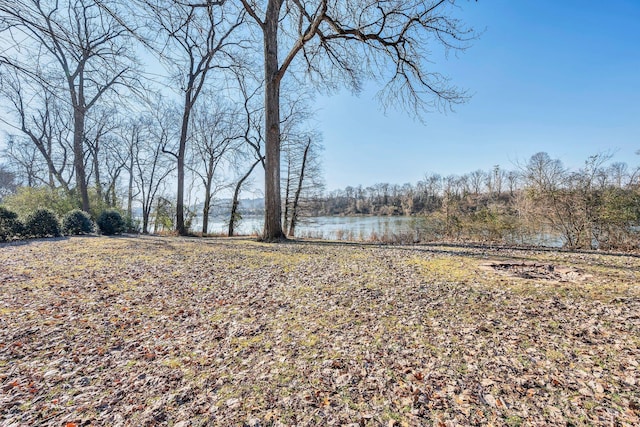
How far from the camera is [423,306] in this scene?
9.94 ft

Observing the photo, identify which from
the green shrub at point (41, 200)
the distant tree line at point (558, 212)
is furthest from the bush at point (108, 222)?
the distant tree line at point (558, 212)

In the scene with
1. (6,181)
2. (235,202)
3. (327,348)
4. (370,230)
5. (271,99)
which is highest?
(271,99)

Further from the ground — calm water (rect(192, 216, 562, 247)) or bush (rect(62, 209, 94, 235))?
bush (rect(62, 209, 94, 235))

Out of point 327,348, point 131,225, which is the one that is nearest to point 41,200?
point 131,225

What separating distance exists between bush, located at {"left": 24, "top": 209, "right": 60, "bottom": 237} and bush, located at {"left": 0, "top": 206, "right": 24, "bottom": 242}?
190 millimetres

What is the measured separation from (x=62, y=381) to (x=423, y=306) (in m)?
3.29

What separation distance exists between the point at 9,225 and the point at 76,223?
1988 millimetres

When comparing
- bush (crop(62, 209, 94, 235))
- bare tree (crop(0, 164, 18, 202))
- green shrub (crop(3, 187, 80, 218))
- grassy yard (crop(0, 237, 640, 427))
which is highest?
bare tree (crop(0, 164, 18, 202))

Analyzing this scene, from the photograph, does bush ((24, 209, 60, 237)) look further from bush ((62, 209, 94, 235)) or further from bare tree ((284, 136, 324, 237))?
bare tree ((284, 136, 324, 237))

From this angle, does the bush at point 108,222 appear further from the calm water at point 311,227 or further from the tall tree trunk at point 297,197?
the tall tree trunk at point 297,197

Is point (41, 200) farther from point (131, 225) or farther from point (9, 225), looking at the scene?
point (9, 225)

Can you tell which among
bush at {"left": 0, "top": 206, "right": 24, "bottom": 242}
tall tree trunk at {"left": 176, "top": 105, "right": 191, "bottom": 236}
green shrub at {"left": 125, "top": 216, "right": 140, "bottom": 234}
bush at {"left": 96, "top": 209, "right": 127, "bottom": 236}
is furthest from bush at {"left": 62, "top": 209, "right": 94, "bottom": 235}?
green shrub at {"left": 125, "top": 216, "right": 140, "bottom": 234}

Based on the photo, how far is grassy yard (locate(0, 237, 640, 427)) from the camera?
1.66 metres

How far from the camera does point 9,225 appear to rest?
843cm
